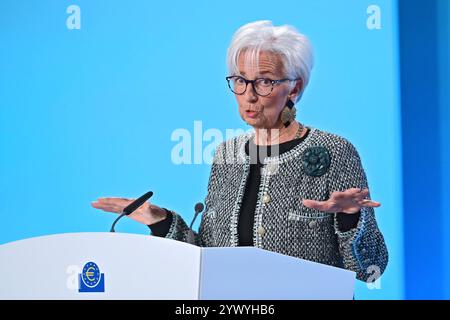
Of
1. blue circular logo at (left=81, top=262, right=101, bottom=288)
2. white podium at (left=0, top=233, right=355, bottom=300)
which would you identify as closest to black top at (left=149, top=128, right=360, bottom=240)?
white podium at (left=0, top=233, right=355, bottom=300)

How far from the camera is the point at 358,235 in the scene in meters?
2.16

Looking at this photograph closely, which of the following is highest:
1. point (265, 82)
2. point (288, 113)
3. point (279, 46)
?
point (279, 46)

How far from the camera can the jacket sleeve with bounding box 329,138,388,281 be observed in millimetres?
2176

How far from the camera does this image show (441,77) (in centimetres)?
284

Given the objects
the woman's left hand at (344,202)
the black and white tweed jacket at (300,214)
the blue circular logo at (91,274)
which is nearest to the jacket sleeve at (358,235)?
the black and white tweed jacket at (300,214)

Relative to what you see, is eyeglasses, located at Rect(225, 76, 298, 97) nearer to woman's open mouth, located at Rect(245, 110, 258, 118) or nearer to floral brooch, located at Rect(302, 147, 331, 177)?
woman's open mouth, located at Rect(245, 110, 258, 118)

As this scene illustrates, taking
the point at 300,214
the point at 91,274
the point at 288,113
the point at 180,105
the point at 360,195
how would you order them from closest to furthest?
the point at 91,274
the point at 360,195
the point at 300,214
the point at 288,113
the point at 180,105

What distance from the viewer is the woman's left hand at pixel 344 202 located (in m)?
1.90

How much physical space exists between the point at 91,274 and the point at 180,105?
1.54m

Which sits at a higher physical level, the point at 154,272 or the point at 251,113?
the point at 251,113

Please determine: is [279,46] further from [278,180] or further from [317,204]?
[317,204]

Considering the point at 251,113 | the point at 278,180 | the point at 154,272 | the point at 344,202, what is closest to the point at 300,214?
the point at 278,180

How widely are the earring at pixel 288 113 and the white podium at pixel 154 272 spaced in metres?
1.09

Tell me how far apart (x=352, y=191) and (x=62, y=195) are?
138 cm
